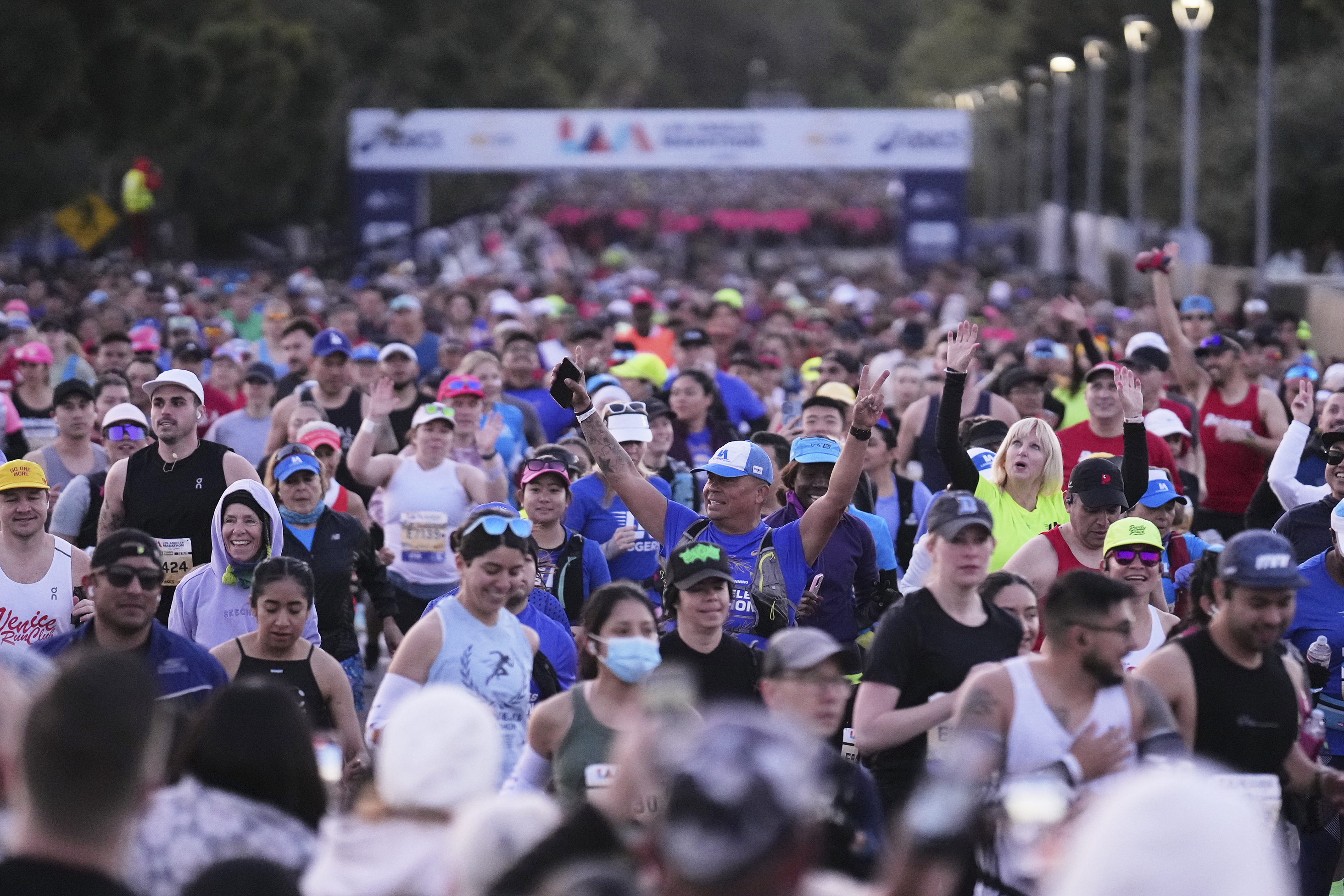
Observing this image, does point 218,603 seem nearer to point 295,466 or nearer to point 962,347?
point 295,466

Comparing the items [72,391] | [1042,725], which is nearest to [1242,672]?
[1042,725]

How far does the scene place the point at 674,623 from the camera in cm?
770

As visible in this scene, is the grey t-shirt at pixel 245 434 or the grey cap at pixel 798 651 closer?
the grey cap at pixel 798 651

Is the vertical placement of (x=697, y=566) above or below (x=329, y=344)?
above

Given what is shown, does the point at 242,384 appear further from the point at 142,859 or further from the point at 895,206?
the point at 895,206

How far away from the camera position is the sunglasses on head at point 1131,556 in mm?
7156

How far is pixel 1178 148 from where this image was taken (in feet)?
153

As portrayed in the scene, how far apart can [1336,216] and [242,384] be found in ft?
102

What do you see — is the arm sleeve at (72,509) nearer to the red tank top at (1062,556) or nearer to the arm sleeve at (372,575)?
the arm sleeve at (372,575)

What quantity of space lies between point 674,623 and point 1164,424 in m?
4.00

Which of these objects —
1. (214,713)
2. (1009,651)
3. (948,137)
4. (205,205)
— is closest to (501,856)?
(214,713)

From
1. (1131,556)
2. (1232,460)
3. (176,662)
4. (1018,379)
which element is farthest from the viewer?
(1018,379)

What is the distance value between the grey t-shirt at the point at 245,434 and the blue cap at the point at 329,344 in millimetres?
530

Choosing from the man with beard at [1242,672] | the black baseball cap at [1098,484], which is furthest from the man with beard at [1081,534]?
the man with beard at [1242,672]
